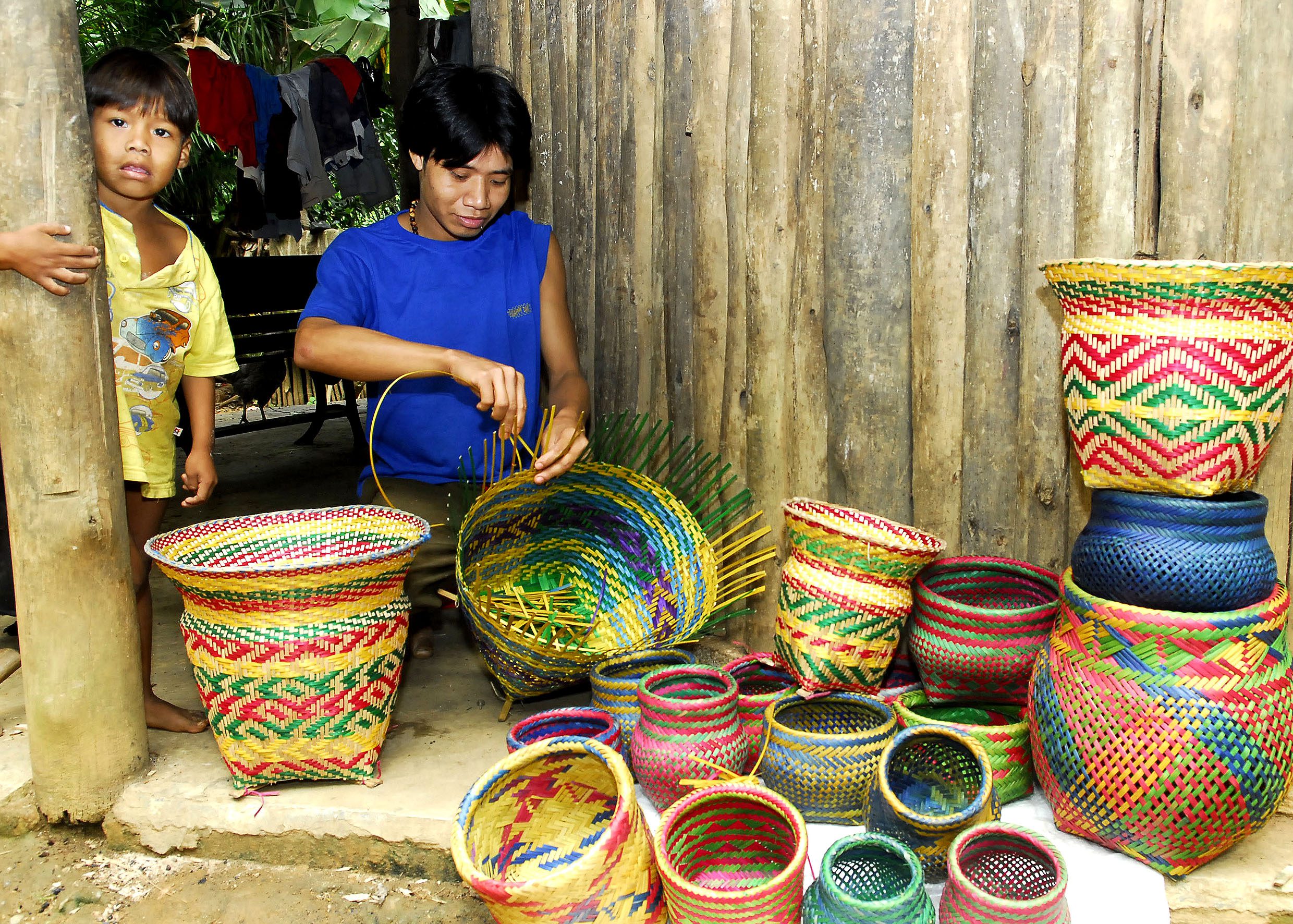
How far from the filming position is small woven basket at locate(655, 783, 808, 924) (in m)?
1.66

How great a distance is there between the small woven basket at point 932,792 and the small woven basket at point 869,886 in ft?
0.19

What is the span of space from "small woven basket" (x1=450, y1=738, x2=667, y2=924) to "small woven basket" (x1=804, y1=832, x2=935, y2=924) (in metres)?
0.32

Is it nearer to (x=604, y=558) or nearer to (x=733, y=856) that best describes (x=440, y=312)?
(x=604, y=558)

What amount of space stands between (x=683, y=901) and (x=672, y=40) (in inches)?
87.8

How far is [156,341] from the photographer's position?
2648 millimetres

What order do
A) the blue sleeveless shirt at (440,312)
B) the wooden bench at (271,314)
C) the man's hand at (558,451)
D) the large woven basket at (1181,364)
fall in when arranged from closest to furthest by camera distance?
the large woven basket at (1181,364)
the man's hand at (558,451)
the blue sleeveless shirt at (440,312)
the wooden bench at (271,314)

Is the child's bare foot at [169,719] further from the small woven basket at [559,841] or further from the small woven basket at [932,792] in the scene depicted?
the small woven basket at [932,792]

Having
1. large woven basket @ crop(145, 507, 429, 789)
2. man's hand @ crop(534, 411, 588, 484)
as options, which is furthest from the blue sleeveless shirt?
large woven basket @ crop(145, 507, 429, 789)

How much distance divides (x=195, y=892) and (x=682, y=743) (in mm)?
1162

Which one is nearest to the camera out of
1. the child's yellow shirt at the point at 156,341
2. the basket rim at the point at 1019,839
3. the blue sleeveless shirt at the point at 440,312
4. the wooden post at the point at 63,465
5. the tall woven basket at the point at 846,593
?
the basket rim at the point at 1019,839

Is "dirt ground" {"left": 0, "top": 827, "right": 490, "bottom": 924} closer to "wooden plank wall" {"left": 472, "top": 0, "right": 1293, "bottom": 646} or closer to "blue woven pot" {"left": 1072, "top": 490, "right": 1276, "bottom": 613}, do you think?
"wooden plank wall" {"left": 472, "top": 0, "right": 1293, "bottom": 646}

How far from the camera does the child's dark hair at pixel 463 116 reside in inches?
104

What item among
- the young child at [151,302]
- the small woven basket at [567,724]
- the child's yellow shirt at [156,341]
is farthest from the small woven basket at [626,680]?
the child's yellow shirt at [156,341]

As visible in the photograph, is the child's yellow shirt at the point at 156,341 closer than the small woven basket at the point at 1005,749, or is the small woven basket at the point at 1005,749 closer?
the small woven basket at the point at 1005,749
